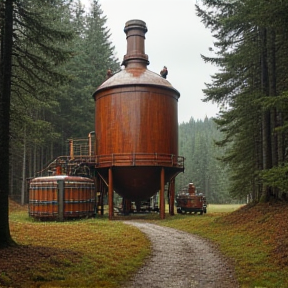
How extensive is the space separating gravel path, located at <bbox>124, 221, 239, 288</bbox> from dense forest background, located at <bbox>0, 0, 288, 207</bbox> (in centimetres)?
280

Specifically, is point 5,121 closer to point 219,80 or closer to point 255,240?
point 255,240

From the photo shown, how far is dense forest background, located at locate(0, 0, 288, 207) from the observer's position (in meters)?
11.6

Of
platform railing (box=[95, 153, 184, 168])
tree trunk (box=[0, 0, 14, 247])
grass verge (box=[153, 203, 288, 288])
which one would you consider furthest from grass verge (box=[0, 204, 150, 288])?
platform railing (box=[95, 153, 184, 168])

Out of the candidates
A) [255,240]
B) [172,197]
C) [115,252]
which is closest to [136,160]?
[172,197]

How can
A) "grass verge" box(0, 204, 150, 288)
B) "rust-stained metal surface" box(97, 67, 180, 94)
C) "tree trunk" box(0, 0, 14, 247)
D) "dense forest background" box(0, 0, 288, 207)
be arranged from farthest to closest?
"rust-stained metal surface" box(97, 67, 180, 94)
"dense forest background" box(0, 0, 288, 207)
"tree trunk" box(0, 0, 14, 247)
"grass verge" box(0, 204, 150, 288)

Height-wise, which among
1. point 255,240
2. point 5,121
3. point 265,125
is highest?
point 265,125

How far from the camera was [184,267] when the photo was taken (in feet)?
31.4

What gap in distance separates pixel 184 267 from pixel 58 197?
12409mm

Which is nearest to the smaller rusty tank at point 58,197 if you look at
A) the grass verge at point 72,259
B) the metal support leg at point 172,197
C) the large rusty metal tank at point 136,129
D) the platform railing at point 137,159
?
the platform railing at point 137,159

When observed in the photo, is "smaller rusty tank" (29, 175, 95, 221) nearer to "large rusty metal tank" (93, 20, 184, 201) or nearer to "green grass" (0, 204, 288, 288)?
"large rusty metal tank" (93, 20, 184, 201)

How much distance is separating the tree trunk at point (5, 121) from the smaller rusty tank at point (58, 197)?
10292 mm

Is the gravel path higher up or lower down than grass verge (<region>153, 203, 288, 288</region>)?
lower down

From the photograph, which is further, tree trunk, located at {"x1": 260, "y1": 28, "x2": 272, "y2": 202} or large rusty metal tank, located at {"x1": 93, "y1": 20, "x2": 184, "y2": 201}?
large rusty metal tank, located at {"x1": 93, "y1": 20, "x2": 184, "y2": 201}

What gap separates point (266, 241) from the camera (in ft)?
38.9
